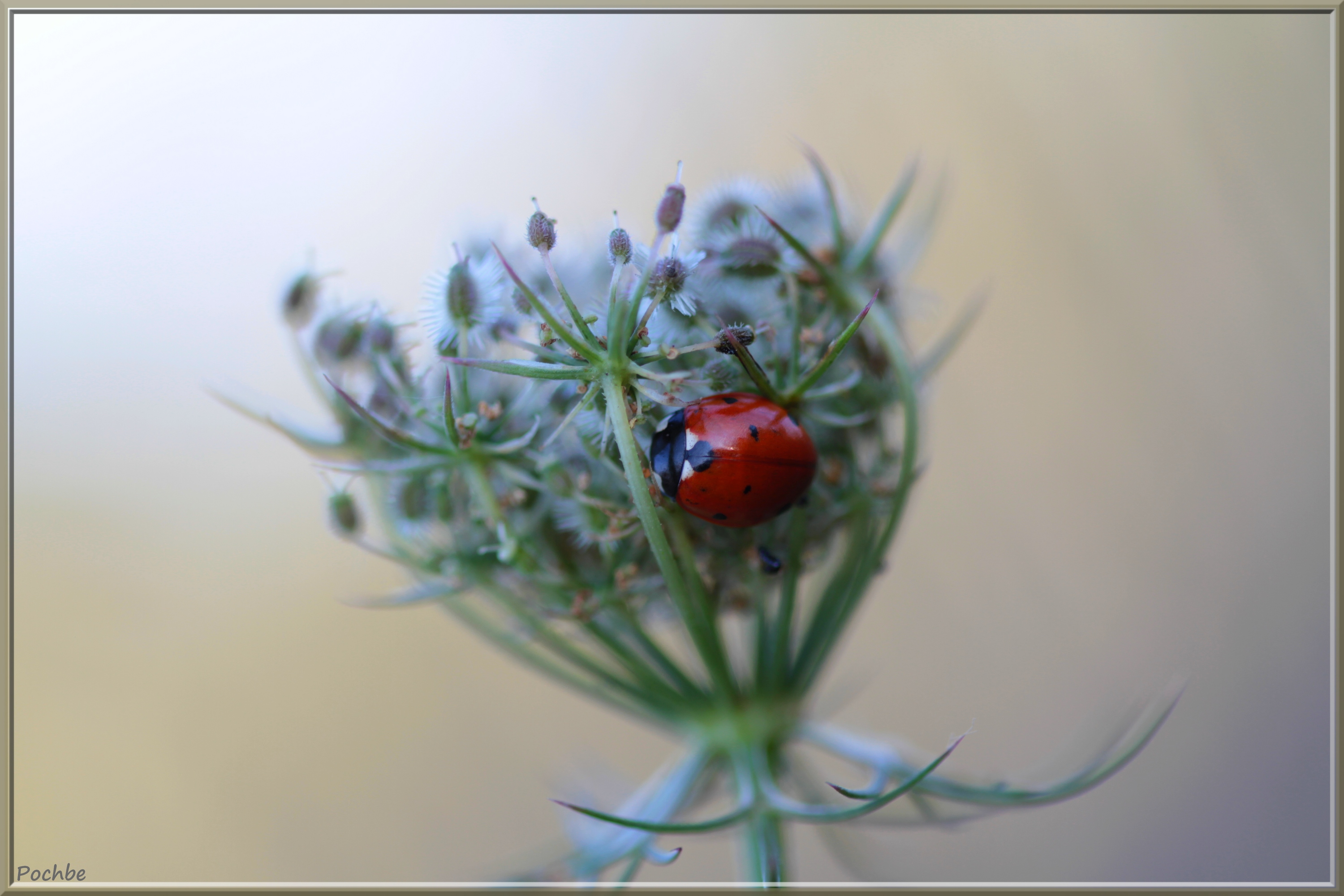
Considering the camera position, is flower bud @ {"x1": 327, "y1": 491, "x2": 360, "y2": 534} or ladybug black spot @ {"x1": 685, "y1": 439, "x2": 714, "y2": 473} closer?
ladybug black spot @ {"x1": 685, "y1": 439, "x2": 714, "y2": 473}

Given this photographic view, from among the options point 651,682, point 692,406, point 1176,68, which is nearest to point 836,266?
point 692,406

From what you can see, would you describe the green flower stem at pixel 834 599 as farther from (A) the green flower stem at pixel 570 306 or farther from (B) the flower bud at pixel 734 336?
(A) the green flower stem at pixel 570 306

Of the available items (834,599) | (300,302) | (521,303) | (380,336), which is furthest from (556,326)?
(834,599)

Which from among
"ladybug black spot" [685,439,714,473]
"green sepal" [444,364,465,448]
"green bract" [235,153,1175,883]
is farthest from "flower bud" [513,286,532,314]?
→ "ladybug black spot" [685,439,714,473]

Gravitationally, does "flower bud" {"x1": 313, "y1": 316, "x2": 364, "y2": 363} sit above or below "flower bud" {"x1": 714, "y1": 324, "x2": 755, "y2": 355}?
above

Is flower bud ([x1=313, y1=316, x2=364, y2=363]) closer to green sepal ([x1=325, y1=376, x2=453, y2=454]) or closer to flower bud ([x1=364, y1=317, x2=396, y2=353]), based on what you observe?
flower bud ([x1=364, y1=317, x2=396, y2=353])

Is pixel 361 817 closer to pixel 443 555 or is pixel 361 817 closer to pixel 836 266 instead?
pixel 443 555

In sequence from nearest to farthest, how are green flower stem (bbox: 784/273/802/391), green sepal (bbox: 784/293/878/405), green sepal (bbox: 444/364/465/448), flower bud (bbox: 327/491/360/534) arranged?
1. green sepal (bbox: 784/293/878/405)
2. green sepal (bbox: 444/364/465/448)
3. green flower stem (bbox: 784/273/802/391)
4. flower bud (bbox: 327/491/360/534)
